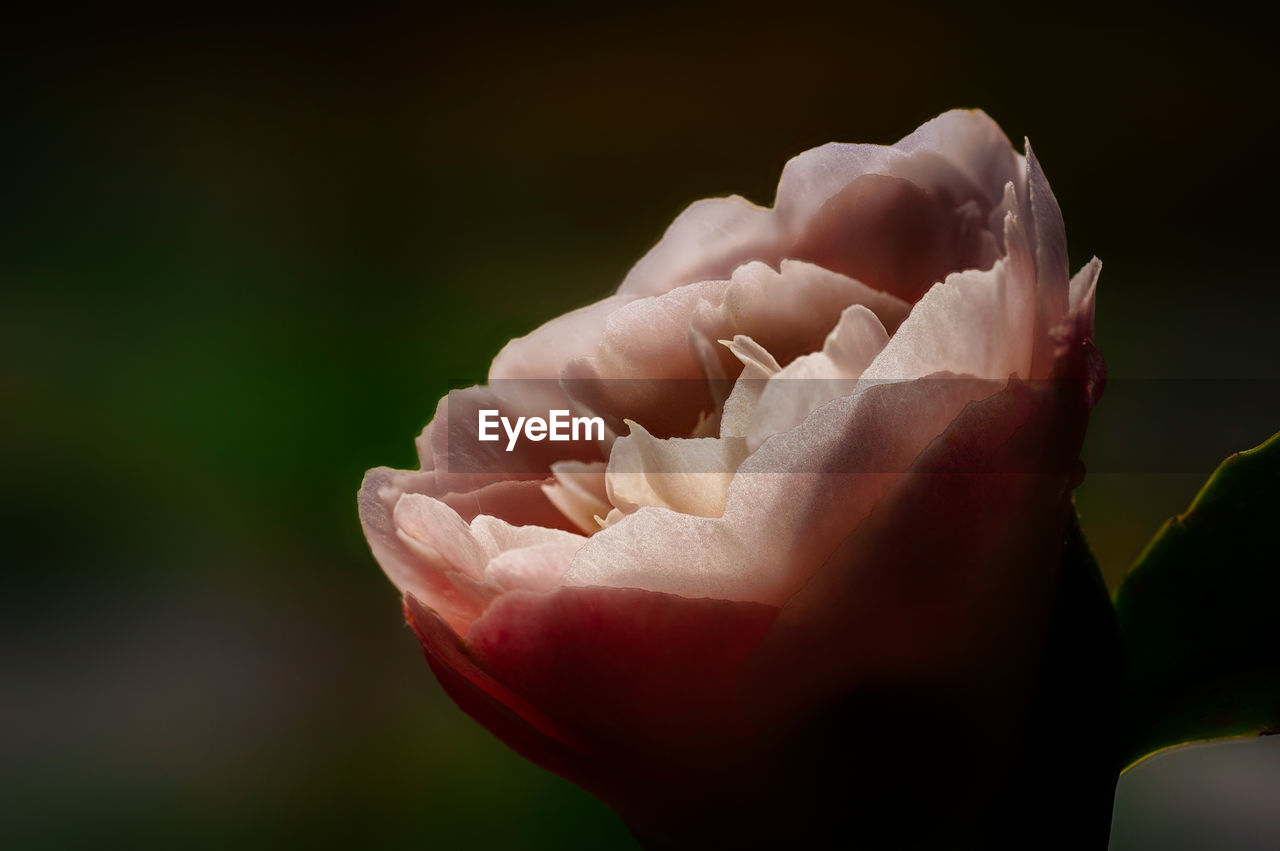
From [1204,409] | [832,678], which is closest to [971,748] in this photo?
[832,678]

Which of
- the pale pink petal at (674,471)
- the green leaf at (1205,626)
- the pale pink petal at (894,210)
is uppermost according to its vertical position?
the pale pink petal at (894,210)

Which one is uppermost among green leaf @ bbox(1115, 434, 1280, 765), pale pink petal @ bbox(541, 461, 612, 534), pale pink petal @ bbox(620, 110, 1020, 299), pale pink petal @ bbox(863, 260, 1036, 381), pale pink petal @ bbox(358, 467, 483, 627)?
pale pink petal @ bbox(620, 110, 1020, 299)

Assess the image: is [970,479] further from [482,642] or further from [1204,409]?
[1204,409]

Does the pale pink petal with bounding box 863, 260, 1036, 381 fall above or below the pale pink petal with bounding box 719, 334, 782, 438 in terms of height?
above

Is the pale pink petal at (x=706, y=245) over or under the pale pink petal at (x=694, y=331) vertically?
over
